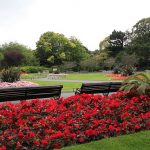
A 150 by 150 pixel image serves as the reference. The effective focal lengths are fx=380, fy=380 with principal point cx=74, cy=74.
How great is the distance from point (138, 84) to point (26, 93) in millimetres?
4926

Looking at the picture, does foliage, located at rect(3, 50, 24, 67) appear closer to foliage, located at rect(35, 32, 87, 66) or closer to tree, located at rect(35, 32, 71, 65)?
tree, located at rect(35, 32, 71, 65)

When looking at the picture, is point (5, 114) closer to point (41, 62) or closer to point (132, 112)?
point (132, 112)

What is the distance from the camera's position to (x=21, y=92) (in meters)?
13.5

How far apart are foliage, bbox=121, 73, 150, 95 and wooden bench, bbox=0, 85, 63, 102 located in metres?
4.37

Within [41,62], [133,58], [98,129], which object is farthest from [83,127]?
[41,62]

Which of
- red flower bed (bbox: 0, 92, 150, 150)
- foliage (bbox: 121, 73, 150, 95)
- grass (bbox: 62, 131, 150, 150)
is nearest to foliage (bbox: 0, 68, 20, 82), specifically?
foliage (bbox: 121, 73, 150, 95)

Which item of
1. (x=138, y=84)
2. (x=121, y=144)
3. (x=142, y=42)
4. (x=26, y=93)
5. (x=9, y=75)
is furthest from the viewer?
(x=142, y=42)

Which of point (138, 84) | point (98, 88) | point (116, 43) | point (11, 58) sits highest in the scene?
point (116, 43)

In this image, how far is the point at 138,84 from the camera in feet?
33.4

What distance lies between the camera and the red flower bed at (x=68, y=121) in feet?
21.2

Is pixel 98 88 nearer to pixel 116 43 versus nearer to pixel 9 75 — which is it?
pixel 9 75

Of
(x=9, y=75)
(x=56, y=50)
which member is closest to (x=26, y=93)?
(x=9, y=75)

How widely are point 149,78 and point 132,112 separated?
2.17 meters

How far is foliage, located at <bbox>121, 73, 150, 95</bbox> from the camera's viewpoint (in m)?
9.89
